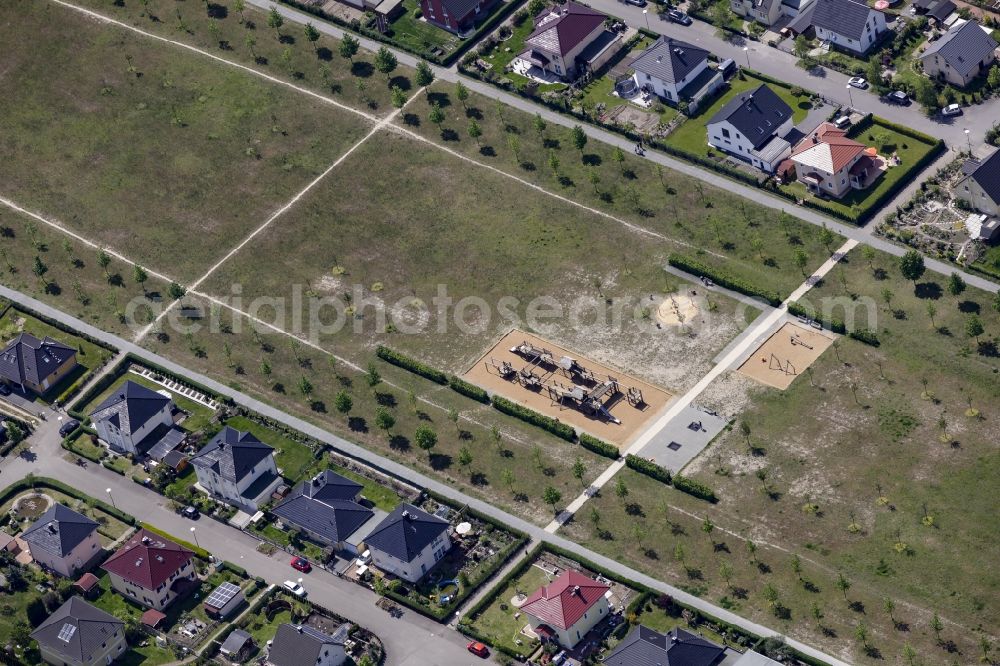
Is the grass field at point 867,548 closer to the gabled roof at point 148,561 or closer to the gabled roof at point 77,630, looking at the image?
the gabled roof at point 148,561

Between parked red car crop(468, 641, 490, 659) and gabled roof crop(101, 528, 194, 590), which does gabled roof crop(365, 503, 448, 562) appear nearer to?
parked red car crop(468, 641, 490, 659)

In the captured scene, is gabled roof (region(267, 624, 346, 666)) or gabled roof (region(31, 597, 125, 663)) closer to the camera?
gabled roof (region(267, 624, 346, 666))

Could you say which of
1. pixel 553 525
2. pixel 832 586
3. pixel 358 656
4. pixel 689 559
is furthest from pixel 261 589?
pixel 832 586

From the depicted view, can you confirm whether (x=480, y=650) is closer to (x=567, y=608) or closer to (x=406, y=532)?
(x=567, y=608)

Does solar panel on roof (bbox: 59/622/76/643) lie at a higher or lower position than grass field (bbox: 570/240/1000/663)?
lower

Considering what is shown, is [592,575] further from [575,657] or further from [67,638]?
[67,638]

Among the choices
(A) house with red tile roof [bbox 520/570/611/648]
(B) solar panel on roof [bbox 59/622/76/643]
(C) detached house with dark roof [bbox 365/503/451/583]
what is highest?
(C) detached house with dark roof [bbox 365/503/451/583]

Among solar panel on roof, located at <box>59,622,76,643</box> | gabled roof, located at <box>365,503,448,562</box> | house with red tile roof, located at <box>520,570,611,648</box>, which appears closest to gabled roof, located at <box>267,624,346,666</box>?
gabled roof, located at <box>365,503,448,562</box>
